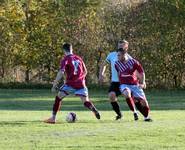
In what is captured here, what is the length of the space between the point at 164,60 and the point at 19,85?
360 inches

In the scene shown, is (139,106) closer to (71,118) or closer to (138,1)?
(71,118)

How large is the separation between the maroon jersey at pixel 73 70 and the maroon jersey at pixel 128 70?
89 centimetres

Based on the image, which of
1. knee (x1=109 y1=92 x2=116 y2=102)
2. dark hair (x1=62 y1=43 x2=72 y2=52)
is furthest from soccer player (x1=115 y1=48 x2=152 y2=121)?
dark hair (x1=62 y1=43 x2=72 y2=52)

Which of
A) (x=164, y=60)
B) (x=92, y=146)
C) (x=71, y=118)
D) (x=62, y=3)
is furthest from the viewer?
(x=62, y=3)

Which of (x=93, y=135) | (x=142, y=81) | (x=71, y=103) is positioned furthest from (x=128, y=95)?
(x=71, y=103)

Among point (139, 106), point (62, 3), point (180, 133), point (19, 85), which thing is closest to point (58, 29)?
point (62, 3)

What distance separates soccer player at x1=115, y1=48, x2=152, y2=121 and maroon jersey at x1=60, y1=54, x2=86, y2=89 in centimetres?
94

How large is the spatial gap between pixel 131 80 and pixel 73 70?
1442 millimetres

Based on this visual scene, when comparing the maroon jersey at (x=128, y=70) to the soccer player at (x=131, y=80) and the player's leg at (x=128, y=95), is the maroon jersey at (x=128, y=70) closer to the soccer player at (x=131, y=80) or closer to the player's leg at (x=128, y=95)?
the soccer player at (x=131, y=80)

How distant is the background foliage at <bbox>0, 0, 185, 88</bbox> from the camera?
38.9 metres

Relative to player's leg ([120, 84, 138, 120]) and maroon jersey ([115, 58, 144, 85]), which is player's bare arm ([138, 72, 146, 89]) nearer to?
maroon jersey ([115, 58, 144, 85])

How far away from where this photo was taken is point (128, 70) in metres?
15.1

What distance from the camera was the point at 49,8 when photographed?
43.4 metres

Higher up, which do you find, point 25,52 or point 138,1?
point 138,1
